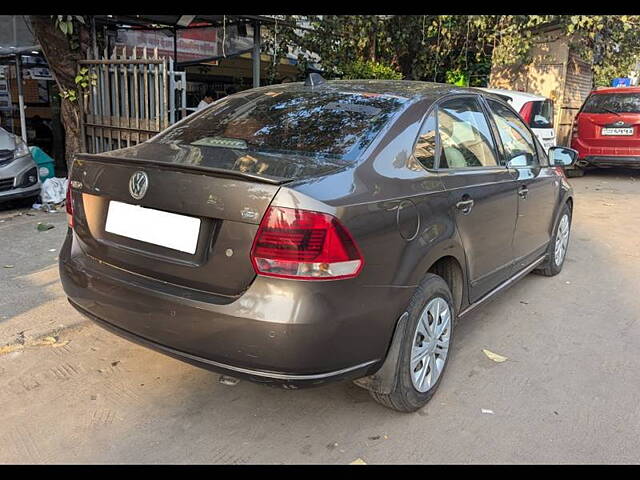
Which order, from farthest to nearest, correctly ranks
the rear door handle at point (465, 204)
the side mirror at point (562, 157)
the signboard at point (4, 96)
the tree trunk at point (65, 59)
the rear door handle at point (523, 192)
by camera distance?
the signboard at point (4, 96) → the tree trunk at point (65, 59) → the side mirror at point (562, 157) → the rear door handle at point (523, 192) → the rear door handle at point (465, 204)

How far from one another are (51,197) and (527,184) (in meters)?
5.98

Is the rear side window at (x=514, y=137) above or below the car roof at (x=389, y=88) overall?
below

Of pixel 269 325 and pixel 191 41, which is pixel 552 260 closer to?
pixel 269 325

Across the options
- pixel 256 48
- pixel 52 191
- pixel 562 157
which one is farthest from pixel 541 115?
pixel 52 191

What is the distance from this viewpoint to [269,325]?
2236mm

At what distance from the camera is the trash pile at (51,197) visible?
7254 millimetres

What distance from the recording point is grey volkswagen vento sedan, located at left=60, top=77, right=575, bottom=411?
2256 mm

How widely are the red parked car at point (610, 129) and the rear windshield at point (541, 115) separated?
1129 millimetres

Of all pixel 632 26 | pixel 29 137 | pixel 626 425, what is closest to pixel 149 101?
pixel 29 137

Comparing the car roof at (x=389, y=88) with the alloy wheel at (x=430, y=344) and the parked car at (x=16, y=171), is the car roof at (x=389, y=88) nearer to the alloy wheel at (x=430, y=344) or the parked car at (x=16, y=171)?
the alloy wheel at (x=430, y=344)

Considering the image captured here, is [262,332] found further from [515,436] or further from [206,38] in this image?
[206,38]

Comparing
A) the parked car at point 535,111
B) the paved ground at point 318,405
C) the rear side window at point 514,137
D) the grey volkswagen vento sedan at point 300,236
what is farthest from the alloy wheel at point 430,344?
the parked car at point 535,111

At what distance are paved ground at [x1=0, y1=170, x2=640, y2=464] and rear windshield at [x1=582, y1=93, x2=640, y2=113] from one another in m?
8.40

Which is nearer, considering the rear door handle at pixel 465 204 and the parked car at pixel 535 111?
the rear door handle at pixel 465 204
